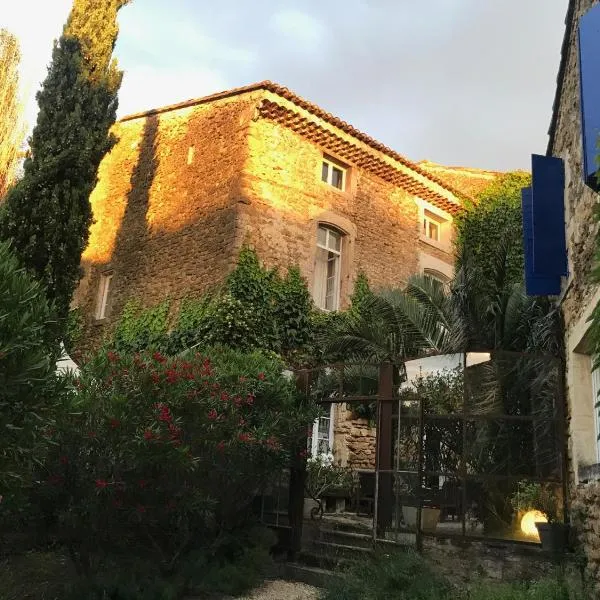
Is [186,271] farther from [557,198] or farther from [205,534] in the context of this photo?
[557,198]

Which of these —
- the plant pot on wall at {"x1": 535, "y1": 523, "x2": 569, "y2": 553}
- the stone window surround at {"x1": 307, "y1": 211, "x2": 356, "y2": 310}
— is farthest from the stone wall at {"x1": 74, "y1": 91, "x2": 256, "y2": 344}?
the plant pot on wall at {"x1": 535, "y1": 523, "x2": 569, "y2": 553}

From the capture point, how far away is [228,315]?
11.0 m

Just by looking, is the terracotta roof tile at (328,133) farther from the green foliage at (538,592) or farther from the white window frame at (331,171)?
the green foliage at (538,592)

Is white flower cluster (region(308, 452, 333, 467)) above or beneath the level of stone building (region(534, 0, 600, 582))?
beneath

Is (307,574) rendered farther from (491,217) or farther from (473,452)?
(491,217)

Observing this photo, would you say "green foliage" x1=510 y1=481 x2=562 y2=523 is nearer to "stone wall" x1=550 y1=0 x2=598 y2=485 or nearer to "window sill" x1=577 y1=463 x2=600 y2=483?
"stone wall" x1=550 y1=0 x2=598 y2=485

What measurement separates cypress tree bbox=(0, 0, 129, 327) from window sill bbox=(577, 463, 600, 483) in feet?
26.9

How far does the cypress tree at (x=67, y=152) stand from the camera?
10.5 meters

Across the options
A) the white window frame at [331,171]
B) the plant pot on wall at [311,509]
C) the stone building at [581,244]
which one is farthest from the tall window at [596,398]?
the white window frame at [331,171]

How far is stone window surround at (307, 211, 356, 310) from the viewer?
12.9m

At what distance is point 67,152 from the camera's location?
11133mm

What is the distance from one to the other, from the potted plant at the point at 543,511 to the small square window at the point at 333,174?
28.3ft

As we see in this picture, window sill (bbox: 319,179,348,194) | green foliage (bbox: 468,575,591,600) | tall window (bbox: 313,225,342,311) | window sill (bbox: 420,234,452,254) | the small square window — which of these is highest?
the small square window

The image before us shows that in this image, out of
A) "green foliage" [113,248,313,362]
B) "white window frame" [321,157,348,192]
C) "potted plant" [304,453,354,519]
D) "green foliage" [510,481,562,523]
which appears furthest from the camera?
"white window frame" [321,157,348,192]
